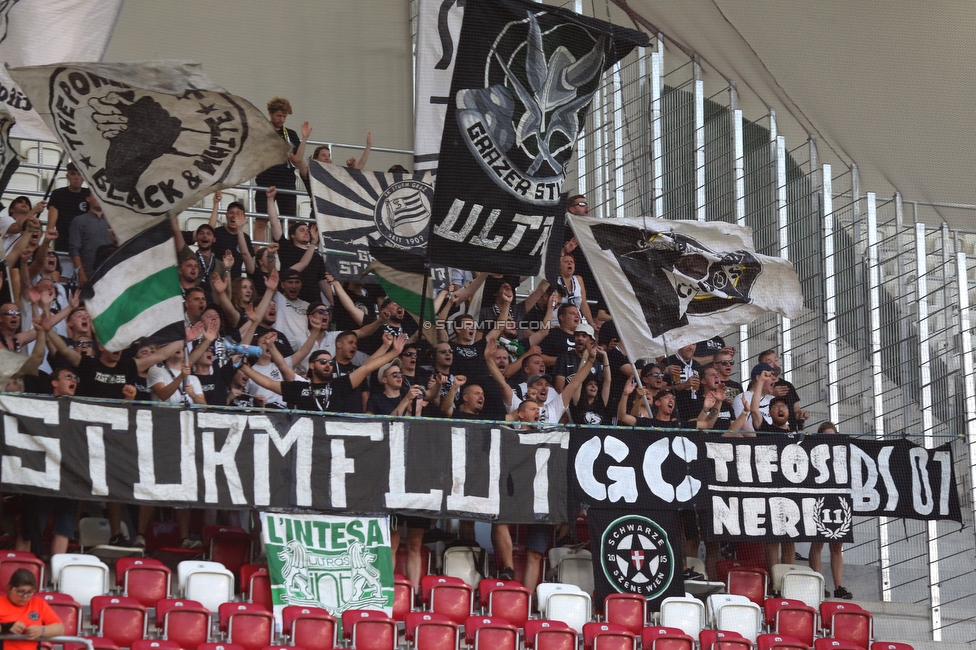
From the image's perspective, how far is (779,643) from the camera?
11.4 metres

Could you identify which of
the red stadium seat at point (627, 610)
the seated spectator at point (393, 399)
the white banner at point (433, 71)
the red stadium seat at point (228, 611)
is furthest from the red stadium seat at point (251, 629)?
the white banner at point (433, 71)

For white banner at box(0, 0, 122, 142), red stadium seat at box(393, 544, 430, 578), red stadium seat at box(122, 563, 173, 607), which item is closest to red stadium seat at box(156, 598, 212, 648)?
red stadium seat at box(122, 563, 173, 607)

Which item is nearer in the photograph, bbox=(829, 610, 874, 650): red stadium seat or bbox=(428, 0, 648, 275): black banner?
bbox=(428, 0, 648, 275): black banner

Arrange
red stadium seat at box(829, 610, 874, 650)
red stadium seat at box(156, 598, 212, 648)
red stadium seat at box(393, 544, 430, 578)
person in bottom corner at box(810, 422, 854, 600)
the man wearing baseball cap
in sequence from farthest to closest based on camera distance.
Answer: person in bottom corner at box(810, 422, 854, 600) → the man wearing baseball cap → red stadium seat at box(829, 610, 874, 650) → red stadium seat at box(393, 544, 430, 578) → red stadium seat at box(156, 598, 212, 648)

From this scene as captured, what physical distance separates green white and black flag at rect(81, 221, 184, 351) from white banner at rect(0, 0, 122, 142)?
1.47 meters

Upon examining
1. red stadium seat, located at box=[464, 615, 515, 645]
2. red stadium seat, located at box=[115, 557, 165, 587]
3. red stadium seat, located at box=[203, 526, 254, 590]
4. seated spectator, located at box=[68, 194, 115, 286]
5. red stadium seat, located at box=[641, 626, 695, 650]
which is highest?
seated spectator, located at box=[68, 194, 115, 286]

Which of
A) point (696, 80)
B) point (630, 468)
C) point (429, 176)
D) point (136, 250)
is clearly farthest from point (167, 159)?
point (696, 80)

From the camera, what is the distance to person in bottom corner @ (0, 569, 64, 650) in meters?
8.48

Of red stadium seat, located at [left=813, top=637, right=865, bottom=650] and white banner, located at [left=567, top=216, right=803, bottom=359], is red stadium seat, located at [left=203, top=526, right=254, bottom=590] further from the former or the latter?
red stadium seat, located at [left=813, top=637, right=865, bottom=650]

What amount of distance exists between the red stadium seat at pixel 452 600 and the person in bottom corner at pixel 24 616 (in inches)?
131

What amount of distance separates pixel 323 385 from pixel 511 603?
2.26m

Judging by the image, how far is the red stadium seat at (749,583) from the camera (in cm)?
1251

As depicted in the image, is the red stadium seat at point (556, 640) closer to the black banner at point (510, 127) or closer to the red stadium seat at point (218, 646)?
the red stadium seat at point (218, 646)

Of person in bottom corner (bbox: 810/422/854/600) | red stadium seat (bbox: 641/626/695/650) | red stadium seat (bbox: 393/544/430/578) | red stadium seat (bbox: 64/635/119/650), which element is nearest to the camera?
red stadium seat (bbox: 64/635/119/650)
